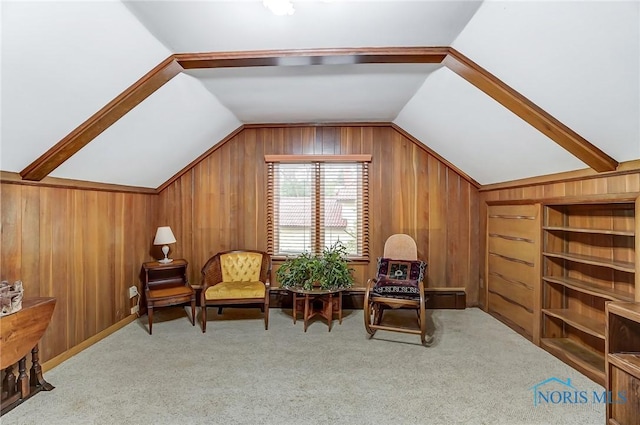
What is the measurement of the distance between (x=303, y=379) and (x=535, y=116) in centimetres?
264

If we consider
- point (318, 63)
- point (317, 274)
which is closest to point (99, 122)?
point (318, 63)

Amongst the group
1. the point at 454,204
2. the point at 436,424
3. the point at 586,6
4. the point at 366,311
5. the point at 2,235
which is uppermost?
the point at 586,6

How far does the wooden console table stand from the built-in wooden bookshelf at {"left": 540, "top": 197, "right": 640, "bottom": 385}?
4.07 metres

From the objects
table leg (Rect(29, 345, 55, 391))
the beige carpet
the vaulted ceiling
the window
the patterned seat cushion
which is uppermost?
the vaulted ceiling

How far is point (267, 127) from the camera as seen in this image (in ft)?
15.0

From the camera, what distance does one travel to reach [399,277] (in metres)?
3.74

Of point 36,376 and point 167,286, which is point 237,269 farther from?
point 36,376

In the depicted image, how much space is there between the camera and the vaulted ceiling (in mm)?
1804

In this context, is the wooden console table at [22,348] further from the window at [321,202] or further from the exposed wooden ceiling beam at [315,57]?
the window at [321,202]

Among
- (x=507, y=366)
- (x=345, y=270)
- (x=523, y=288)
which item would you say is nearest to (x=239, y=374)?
(x=345, y=270)

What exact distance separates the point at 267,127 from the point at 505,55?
A: 3.07m

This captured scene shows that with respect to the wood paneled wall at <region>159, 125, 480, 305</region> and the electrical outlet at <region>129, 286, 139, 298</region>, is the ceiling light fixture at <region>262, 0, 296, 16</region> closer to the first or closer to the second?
the wood paneled wall at <region>159, 125, 480, 305</region>

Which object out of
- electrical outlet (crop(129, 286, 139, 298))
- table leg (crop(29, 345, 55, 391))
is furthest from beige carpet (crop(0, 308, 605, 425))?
electrical outlet (crop(129, 286, 139, 298))

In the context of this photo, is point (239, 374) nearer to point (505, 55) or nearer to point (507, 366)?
point (507, 366)
